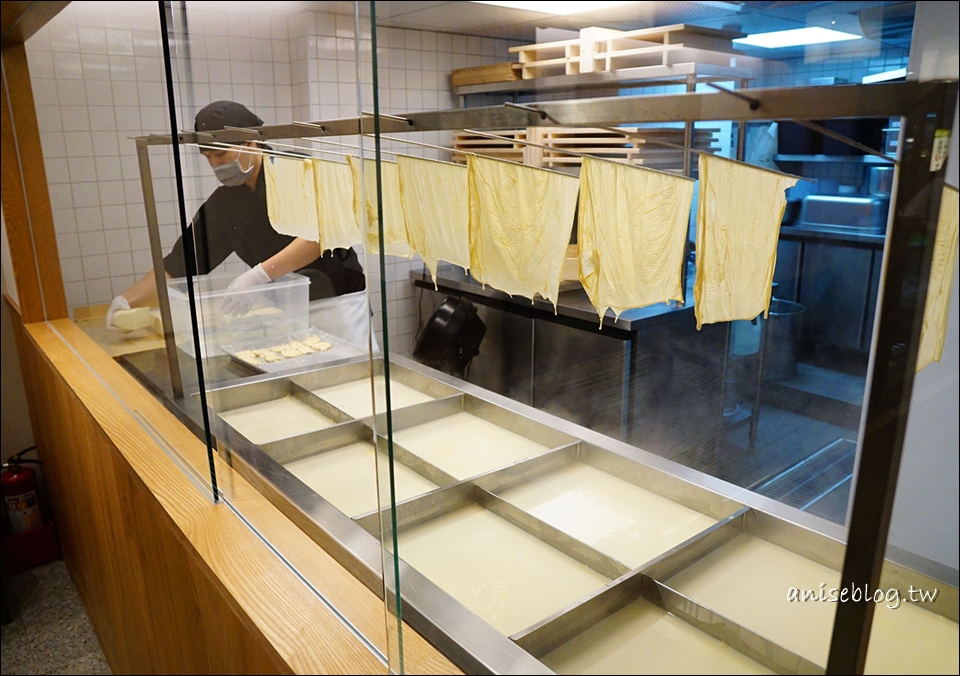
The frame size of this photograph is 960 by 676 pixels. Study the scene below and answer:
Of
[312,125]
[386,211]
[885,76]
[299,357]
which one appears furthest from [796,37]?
[299,357]

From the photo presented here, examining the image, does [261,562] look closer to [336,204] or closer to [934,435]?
[336,204]

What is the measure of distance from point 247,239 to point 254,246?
23mm

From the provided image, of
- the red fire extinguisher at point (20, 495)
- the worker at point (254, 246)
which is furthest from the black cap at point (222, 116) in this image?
the red fire extinguisher at point (20, 495)

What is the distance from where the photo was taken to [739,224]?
1.84 ft

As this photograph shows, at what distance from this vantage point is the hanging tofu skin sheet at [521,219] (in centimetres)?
67

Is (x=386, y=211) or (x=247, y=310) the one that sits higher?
(x=386, y=211)

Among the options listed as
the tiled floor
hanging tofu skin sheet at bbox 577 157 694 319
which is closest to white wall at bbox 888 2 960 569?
hanging tofu skin sheet at bbox 577 157 694 319

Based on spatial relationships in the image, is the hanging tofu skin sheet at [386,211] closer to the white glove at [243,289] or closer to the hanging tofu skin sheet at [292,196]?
the hanging tofu skin sheet at [292,196]

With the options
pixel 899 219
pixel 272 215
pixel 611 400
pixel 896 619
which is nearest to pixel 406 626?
pixel 611 400

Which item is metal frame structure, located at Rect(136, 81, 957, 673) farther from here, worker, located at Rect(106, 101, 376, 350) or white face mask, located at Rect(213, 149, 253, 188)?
white face mask, located at Rect(213, 149, 253, 188)

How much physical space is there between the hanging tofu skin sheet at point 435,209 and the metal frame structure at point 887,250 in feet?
0.62

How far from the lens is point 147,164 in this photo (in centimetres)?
168

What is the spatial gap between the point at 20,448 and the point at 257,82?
9.78 feet

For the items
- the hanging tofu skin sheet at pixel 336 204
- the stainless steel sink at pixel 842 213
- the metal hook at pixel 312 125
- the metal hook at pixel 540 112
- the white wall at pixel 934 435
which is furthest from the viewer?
the hanging tofu skin sheet at pixel 336 204
